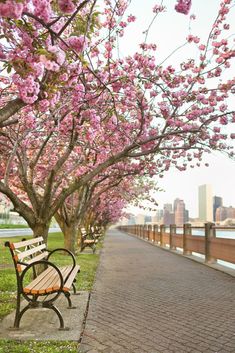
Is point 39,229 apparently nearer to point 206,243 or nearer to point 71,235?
point 206,243

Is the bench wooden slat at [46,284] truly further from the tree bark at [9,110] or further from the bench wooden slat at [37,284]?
the tree bark at [9,110]

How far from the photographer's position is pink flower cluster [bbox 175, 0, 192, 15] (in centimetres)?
448

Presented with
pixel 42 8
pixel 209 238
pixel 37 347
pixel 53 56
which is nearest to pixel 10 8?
pixel 42 8

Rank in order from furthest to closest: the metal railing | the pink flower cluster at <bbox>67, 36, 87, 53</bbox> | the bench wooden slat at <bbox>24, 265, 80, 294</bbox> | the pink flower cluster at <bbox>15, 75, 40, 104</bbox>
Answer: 1. the metal railing
2. the bench wooden slat at <bbox>24, 265, 80, 294</bbox>
3. the pink flower cluster at <bbox>67, 36, 87, 53</bbox>
4. the pink flower cluster at <bbox>15, 75, 40, 104</bbox>

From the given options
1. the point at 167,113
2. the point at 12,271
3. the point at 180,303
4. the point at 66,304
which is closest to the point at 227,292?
the point at 180,303

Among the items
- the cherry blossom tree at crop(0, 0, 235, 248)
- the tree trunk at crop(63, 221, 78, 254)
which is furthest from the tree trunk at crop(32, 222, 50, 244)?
the tree trunk at crop(63, 221, 78, 254)

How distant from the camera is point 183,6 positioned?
14.7ft

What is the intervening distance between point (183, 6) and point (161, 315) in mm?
4355

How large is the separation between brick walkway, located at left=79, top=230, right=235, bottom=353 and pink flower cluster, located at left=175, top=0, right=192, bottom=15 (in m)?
3.58

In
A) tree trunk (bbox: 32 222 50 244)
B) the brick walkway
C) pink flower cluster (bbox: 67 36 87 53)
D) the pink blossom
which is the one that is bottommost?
the brick walkway

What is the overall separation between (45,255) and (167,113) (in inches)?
207

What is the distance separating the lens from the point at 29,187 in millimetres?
10156

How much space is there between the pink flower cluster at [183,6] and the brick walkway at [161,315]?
358 centimetres

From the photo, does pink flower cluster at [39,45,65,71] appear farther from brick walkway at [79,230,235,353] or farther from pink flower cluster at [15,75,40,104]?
brick walkway at [79,230,235,353]
